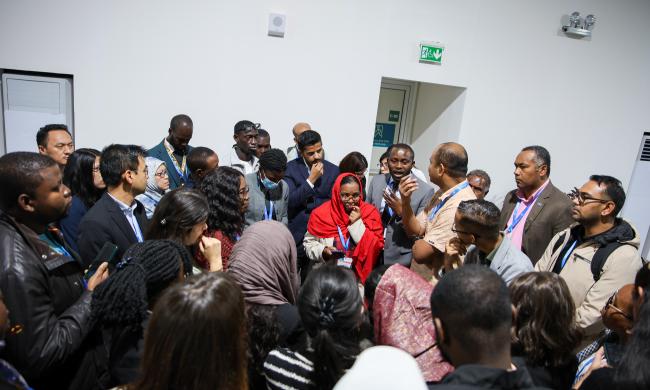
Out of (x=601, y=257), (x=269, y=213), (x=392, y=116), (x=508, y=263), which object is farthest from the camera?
(x=392, y=116)

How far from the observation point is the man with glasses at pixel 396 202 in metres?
3.82

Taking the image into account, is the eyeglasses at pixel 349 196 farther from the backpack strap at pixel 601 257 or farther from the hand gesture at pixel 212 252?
the backpack strap at pixel 601 257

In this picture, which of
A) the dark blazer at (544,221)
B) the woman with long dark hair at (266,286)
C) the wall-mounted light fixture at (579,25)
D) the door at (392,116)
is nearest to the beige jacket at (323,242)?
the woman with long dark hair at (266,286)

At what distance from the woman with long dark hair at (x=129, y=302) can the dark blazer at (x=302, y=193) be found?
2.64 m

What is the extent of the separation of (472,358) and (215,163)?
3.13m

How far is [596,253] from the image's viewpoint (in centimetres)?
275

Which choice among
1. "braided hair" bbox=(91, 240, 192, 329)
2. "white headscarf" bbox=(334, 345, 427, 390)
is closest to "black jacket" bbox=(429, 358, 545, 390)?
"white headscarf" bbox=(334, 345, 427, 390)

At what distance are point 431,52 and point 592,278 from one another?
165 inches

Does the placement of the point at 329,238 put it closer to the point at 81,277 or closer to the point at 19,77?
the point at 81,277

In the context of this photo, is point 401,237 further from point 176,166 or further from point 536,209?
point 176,166

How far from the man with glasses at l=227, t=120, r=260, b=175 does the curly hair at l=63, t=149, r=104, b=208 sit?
1.78 metres

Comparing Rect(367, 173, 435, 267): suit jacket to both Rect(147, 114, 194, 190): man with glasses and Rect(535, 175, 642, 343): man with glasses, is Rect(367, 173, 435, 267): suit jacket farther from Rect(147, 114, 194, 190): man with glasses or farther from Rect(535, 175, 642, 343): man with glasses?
Rect(147, 114, 194, 190): man with glasses

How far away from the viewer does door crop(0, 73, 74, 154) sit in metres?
4.79

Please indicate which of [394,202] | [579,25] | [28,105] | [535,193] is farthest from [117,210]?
[579,25]
